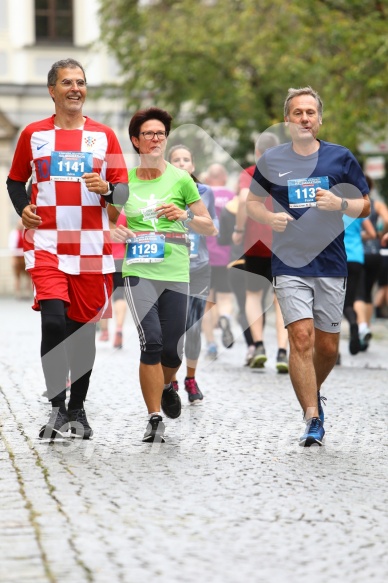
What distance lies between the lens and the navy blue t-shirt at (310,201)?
7.28m

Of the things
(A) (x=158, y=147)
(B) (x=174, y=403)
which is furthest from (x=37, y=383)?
(A) (x=158, y=147)

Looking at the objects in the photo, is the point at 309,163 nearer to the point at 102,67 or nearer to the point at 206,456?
the point at 206,456

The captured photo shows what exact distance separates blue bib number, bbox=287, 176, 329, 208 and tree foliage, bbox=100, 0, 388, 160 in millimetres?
12372

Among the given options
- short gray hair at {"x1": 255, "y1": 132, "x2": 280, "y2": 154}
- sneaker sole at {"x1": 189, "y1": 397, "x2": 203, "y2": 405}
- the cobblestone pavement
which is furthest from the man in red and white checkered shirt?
short gray hair at {"x1": 255, "y1": 132, "x2": 280, "y2": 154}

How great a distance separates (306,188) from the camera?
7266mm

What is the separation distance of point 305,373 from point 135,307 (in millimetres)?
985

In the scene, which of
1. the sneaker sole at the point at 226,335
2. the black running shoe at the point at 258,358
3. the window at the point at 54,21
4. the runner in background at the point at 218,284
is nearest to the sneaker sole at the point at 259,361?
the black running shoe at the point at 258,358

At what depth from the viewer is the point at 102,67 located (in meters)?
31.7

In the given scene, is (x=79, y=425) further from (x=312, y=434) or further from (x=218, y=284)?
(x=218, y=284)

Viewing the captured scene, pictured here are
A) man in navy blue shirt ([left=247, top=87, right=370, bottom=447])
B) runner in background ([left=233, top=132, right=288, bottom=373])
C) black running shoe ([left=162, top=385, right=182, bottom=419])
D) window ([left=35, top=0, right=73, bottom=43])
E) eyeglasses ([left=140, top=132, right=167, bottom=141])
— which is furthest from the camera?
window ([left=35, top=0, right=73, bottom=43])

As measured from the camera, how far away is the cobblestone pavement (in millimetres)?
4543

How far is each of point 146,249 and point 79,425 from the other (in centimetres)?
102

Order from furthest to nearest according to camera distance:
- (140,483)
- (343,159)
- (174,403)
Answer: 1. (174,403)
2. (343,159)
3. (140,483)

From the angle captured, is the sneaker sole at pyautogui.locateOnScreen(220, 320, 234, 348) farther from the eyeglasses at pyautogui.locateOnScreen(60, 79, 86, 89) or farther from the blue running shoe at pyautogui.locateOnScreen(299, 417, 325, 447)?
the eyeglasses at pyautogui.locateOnScreen(60, 79, 86, 89)
